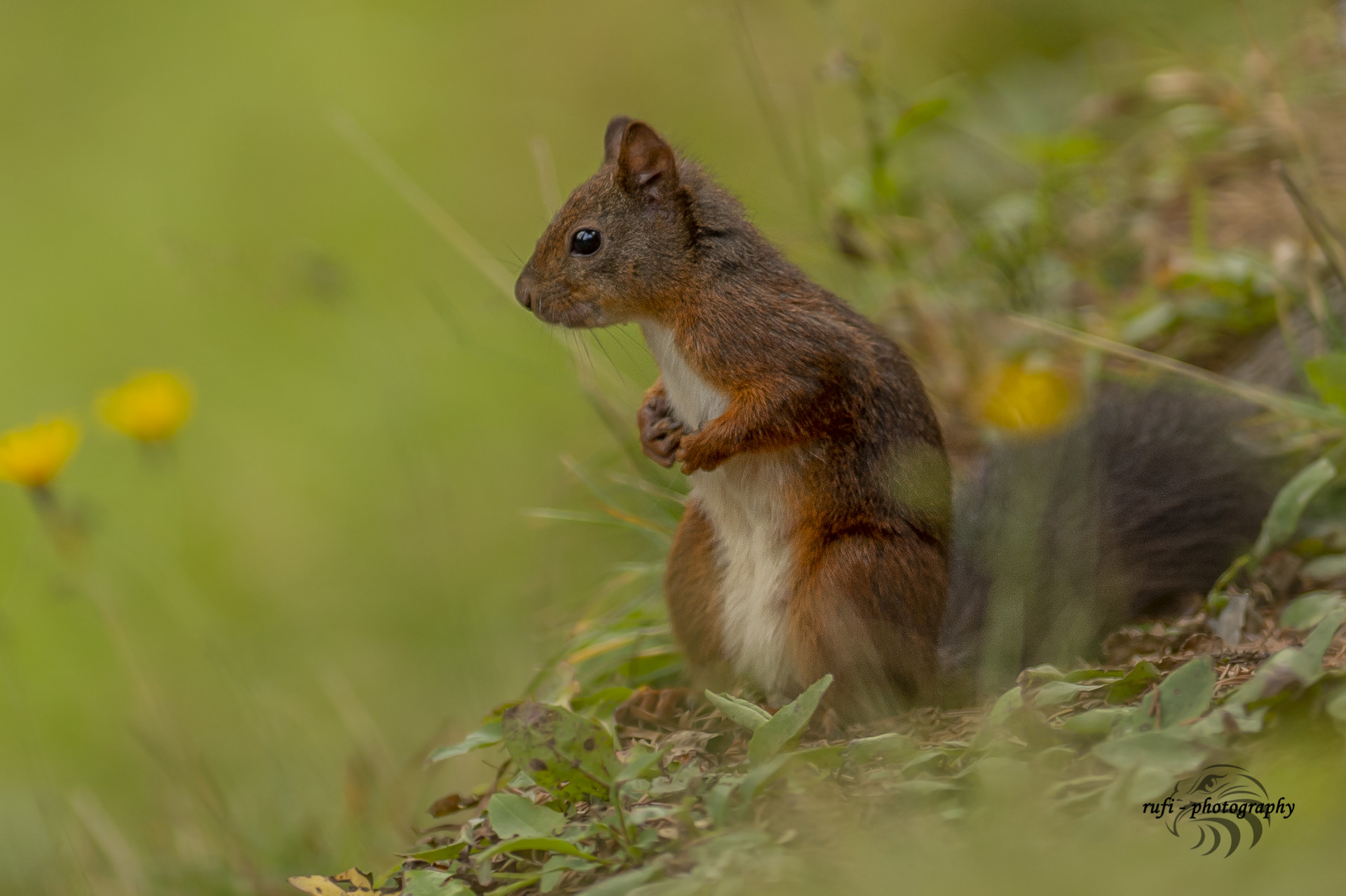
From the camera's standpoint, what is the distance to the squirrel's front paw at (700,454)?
8.18 feet

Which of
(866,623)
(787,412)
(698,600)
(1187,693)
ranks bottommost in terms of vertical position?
(1187,693)

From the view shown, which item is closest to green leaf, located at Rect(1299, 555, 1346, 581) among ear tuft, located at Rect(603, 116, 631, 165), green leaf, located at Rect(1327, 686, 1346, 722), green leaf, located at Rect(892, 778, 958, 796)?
green leaf, located at Rect(1327, 686, 1346, 722)

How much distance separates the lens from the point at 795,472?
2539 millimetres

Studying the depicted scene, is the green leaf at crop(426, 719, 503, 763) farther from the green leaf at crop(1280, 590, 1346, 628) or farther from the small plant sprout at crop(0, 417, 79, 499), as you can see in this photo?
the green leaf at crop(1280, 590, 1346, 628)

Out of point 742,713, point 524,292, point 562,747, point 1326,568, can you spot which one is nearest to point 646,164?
point 524,292

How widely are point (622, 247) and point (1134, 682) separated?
53.0 inches

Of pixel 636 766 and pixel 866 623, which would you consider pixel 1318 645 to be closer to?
pixel 866 623

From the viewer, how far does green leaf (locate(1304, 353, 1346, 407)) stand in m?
2.67

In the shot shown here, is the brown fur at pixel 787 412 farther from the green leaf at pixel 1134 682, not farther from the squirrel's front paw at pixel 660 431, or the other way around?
the green leaf at pixel 1134 682

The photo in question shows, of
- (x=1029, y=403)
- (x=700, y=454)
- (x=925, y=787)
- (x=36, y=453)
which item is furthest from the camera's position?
(x=36, y=453)

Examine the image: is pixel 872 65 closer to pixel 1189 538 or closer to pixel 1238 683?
pixel 1189 538

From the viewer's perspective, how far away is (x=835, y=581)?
2.41 meters

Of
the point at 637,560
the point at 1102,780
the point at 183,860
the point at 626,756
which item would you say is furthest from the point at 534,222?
the point at 1102,780

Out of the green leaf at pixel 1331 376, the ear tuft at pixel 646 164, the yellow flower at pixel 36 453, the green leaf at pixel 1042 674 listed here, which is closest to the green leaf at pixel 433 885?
the green leaf at pixel 1042 674
